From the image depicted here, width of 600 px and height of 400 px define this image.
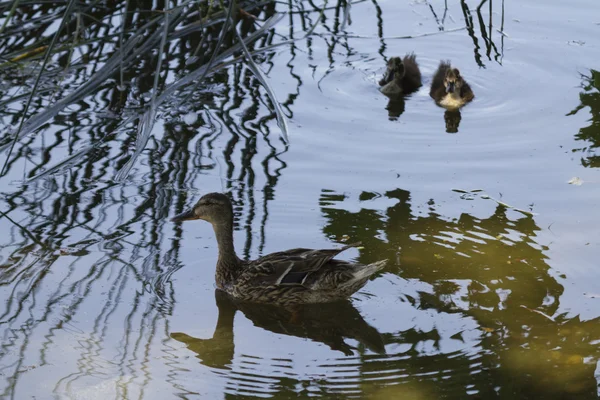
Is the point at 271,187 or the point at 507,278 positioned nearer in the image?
the point at 507,278

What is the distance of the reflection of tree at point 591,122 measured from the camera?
6.68 metres

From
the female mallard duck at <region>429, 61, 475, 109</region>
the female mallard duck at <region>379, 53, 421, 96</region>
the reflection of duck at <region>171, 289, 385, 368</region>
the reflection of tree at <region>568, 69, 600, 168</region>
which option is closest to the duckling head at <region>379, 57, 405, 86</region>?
the female mallard duck at <region>379, 53, 421, 96</region>

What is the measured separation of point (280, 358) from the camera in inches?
186

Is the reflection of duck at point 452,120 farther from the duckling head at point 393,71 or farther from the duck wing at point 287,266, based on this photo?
the duck wing at point 287,266

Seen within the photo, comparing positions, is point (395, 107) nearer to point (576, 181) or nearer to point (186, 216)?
point (576, 181)

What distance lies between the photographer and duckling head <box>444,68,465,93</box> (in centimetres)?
780

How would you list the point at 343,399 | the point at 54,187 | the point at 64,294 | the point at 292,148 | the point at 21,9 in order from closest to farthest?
1. the point at 343,399
2. the point at 64,294
3. the point at 54,187
4. the point at 292,148
5. the point at 21,9

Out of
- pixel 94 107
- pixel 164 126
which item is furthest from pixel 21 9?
pixel 164 126

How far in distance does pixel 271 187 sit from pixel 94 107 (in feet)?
6.16

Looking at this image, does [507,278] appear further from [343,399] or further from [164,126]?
[164,126]

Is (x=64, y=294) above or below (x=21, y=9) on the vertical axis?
below

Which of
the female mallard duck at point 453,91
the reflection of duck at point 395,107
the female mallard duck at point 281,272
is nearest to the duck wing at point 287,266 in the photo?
the female mallard duck at point 281,272

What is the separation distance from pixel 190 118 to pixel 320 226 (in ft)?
6.34

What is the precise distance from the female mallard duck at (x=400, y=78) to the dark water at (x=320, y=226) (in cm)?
12
